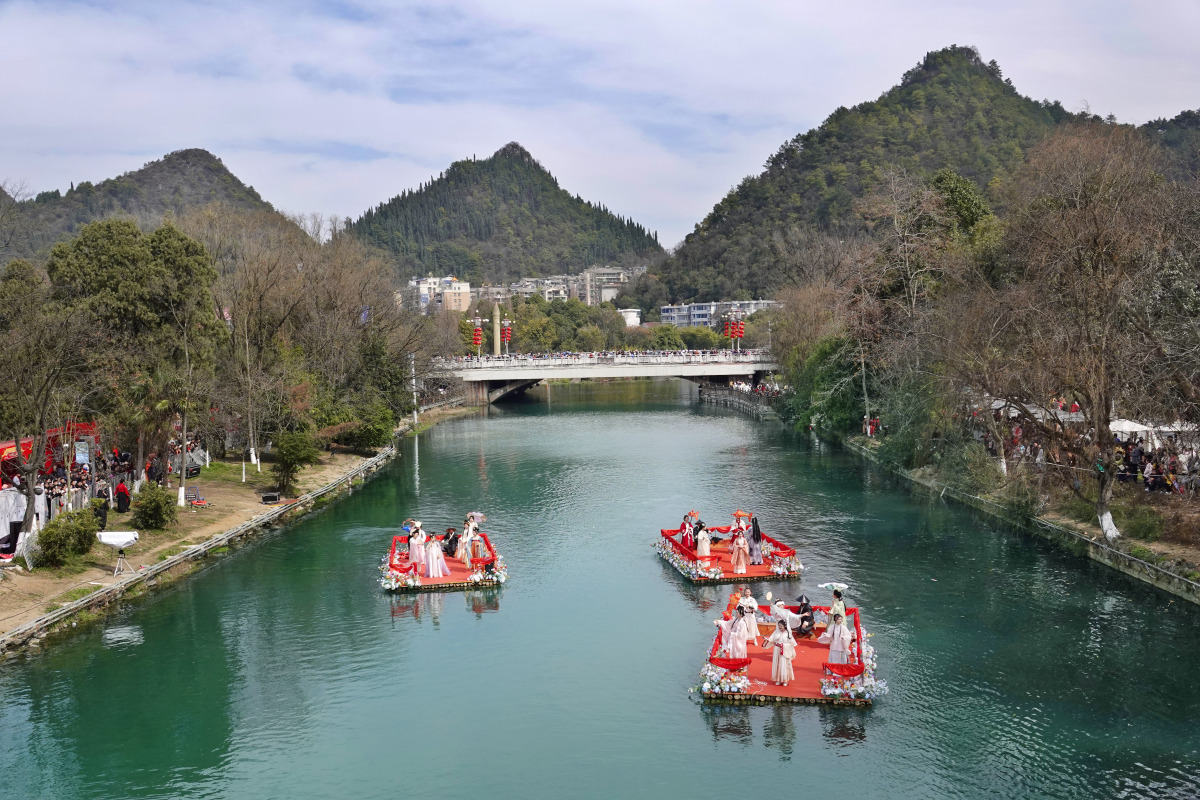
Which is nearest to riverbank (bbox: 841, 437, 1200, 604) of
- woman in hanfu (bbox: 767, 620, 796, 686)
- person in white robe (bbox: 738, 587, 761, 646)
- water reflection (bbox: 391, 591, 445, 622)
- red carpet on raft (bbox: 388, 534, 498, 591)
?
person in white robe (bbox: 738, 587, 761, 646)

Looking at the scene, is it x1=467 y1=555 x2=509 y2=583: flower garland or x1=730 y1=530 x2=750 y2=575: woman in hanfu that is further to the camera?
x1=730 y1=530 x2=750 y2=575: woman in hanfu

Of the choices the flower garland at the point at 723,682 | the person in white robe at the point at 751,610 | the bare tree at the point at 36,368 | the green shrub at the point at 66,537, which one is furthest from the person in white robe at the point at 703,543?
the bare tree at the point at 36,368

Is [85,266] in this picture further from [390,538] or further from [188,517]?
[390,538]

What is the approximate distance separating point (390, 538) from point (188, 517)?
7.60 metres

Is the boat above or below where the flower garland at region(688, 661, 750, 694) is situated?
above

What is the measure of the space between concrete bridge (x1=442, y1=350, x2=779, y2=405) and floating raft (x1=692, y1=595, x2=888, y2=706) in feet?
225

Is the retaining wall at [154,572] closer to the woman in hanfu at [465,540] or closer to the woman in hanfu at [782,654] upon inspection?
the woman in hanfu at [465,540]

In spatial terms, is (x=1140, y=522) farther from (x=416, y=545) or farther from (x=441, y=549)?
(x=416, y=545)

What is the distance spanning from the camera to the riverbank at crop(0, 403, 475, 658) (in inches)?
1006

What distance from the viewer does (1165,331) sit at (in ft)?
90.9

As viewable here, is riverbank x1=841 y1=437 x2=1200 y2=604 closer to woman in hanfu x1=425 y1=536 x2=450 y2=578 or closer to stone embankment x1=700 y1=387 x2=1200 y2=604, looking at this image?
stone embankment x1=700 y1=387 x2=1200 y2=604

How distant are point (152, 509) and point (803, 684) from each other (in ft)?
76.8

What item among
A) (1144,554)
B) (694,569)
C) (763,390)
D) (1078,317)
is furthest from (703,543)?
(763,390)

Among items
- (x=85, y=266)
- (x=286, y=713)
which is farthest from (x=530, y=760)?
(x=85, y=266)
